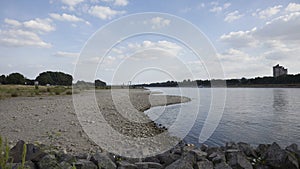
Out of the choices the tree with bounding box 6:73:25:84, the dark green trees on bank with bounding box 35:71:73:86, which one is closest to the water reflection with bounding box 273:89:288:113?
the tree with bounding box 6:73:25:84

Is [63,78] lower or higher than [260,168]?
higher

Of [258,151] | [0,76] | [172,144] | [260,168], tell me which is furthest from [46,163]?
[0,76]

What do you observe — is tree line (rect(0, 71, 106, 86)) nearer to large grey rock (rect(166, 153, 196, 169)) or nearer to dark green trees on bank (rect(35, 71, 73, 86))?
dark green trees on bank (rect(35, 71, 73, 86))

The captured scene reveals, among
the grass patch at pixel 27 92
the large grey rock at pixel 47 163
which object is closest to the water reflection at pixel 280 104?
the large grey rock at pixel 47 163

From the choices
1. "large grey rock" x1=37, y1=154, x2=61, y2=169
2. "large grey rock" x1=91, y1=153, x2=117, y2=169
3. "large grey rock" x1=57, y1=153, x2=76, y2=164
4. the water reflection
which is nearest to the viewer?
"large grey rock" x1=37, y1=154, x2=61, y2=169

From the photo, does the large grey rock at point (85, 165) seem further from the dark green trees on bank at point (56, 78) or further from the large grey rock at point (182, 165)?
the dark green trees on bank at point (56, 78)

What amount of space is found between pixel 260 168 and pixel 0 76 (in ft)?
256

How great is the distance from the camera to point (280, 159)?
4.30m

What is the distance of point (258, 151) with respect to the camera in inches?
223

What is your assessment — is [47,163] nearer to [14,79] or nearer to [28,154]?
[28,154]

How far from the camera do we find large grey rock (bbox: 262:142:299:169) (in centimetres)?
416

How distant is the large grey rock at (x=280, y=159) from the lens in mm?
4164

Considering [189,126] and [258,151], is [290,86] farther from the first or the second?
[258,151]

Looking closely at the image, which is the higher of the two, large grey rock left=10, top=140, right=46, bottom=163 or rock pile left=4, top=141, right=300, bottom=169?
large grey rock left=10, top=140, right=46, bottom=163
